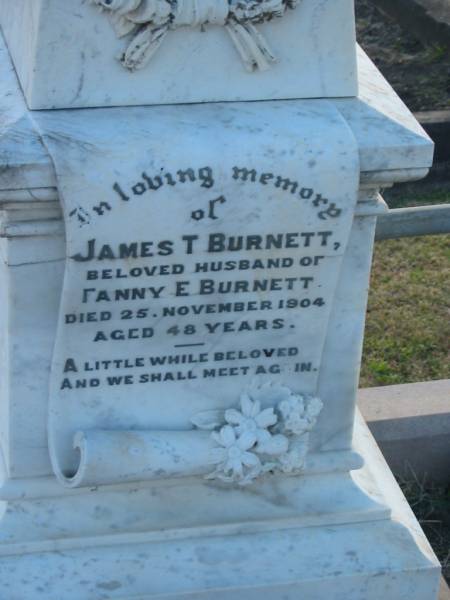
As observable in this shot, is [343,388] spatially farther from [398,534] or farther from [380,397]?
[380,397]

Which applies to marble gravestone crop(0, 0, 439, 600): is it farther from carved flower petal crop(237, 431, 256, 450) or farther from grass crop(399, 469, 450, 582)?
grass crop(399, 469, 450, 582)

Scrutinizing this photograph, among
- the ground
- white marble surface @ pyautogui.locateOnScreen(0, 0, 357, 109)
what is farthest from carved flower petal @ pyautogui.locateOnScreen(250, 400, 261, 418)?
the ground

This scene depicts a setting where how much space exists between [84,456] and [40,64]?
38.2 inches

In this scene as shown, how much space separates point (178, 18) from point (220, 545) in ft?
4.63

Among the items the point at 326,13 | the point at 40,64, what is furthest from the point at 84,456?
the point at 326,13

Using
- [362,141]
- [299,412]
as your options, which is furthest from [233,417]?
[362,141]

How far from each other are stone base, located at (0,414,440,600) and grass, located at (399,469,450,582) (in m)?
0.52

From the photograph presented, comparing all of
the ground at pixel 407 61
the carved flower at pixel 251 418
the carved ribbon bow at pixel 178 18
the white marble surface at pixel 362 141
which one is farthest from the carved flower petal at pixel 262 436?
the ground at pixel 407 61

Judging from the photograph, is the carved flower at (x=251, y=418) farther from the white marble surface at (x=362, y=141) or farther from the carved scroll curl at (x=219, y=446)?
the white marble surface at (x=362, y=141)

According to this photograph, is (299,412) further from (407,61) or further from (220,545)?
(407,61)

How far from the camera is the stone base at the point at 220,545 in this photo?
3.28m

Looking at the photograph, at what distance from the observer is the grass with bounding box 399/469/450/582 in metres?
3.99

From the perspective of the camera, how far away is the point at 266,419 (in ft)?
10.7

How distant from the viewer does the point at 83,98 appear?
2.90 m
